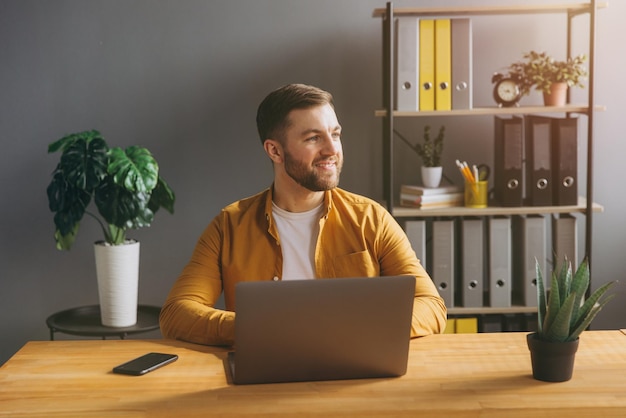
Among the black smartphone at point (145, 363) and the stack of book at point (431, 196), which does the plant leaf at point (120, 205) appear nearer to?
the stack of book at point (431, 196)

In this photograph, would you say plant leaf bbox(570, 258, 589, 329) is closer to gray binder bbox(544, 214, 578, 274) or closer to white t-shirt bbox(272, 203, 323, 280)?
white t-shirt bbox(272, 203, 323, 280)

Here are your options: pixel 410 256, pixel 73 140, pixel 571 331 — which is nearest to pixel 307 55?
pixel 73 140

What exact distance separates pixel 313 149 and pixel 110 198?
1.26 m

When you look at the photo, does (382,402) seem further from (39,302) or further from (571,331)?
(39,302)

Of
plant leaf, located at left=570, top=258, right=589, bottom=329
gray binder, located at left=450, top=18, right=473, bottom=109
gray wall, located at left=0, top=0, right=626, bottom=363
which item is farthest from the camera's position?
gray wall, located at left=0, top=0, right=626, bottom=363

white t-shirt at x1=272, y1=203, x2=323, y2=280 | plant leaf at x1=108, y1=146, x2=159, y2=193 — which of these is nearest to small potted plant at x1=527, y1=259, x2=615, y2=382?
white t-shirt at x1=272, y1=203, x2=323, y2=280

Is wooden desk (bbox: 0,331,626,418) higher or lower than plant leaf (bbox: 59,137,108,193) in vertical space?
lower

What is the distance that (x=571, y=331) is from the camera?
178cm

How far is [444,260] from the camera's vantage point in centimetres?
358

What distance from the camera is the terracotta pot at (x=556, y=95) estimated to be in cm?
350

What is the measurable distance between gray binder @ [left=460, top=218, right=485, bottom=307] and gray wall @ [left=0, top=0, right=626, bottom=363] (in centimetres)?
37

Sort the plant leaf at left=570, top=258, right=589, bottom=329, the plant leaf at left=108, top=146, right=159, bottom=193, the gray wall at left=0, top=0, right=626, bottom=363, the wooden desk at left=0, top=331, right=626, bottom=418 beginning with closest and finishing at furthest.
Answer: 1. the wooden desk at left=0, top=331, right=626, bottom=418
2. the plant leaf at left=570, top=258, right=589, bottom=329
3. the plant leaf at left=108, top=146, right=159, bottom=193
4. the gray wall at left=0, top=0, right=626, bottom=363

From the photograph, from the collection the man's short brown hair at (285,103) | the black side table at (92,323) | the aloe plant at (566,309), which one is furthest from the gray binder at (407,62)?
the aloe plant at (566,309)

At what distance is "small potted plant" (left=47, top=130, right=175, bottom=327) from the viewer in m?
3.36
